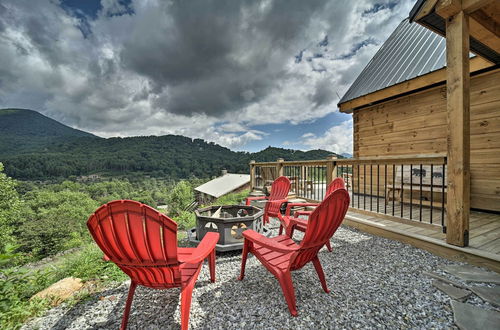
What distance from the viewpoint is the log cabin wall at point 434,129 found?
3781 mm

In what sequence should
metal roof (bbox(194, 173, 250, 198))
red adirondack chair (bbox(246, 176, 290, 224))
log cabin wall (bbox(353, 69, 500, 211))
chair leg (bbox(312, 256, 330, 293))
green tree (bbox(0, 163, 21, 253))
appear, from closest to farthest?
chair leg (bbox(312, 256, 330, 293))
log cabin wall (bbox(353, 69, 500, 211))
red adirondack chair (bbox(246, 176, 290, 224))
green tree (bbox(0, 163, 21, 253))
metal roof (bbox(194, 173, 250, 198))

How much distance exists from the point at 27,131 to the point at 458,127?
4230 inches

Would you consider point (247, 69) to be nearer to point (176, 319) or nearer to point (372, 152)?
point (372, 152)

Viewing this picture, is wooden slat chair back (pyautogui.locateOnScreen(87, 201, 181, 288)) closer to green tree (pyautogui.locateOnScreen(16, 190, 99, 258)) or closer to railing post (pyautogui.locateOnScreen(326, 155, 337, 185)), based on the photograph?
railing post (pyautogui.locateOnScreen(326, 155, 337, 185))

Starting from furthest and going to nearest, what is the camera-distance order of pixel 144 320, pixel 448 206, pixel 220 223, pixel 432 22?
1. pixel 220 223
2. pixel 432 22
3. pixel 448 206
4. pixel 144 320

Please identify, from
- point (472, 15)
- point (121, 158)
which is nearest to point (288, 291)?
point (472, 15)

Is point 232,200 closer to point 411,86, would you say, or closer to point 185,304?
point 411,86

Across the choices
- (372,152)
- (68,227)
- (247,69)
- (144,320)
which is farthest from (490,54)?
(68,227)

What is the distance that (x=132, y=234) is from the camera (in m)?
1.42

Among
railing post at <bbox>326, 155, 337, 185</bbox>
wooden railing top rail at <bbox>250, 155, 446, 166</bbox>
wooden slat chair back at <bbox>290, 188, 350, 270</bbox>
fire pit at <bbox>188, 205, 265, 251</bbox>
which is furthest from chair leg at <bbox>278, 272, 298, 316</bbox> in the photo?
railing post at <bbox>326, 155, 337, 185</bbox>

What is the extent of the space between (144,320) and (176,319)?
257 millimetres

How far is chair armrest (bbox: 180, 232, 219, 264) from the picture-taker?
1.59m

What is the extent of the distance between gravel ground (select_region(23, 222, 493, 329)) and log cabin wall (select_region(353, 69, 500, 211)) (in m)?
2.84

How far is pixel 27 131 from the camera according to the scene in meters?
70.9
